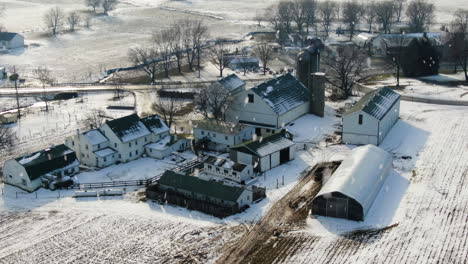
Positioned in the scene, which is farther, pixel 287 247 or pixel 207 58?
pixel 207 58

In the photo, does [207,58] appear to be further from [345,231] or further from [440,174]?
[345,231]

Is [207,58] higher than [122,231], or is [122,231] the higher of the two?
[207,58]

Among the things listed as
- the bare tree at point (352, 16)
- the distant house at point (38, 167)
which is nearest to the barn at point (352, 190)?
the distant house at point (38, 167)

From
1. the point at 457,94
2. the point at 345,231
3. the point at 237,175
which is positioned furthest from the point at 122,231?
the point at 457,94

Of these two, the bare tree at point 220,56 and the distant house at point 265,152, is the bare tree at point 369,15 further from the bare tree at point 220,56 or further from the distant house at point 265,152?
the distant house at point 265,152

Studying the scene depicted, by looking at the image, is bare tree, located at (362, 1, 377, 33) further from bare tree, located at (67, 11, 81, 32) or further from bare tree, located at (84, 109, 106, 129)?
bare tree, located at (84, 109, 106, 129)

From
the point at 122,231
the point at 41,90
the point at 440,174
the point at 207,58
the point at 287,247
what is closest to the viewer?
the point at 287,247

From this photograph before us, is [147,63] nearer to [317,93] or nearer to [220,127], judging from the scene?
[317,93]

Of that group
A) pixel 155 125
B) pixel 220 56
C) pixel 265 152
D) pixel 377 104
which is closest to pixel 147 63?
pixel 220 56
